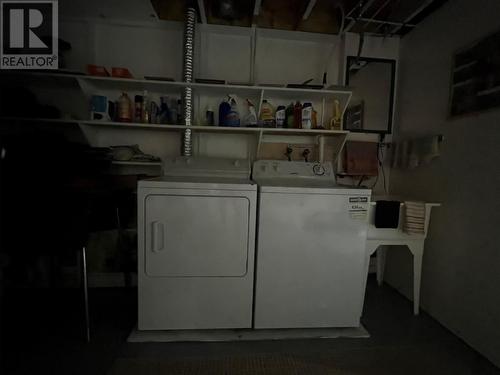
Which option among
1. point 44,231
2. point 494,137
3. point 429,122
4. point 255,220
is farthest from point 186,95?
point 494,137

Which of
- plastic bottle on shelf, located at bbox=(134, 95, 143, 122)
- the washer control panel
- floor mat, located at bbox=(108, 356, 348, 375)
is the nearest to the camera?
floor mat, located at bbox=(108, 356, 348, 375)

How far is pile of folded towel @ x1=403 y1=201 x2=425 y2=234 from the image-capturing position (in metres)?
1.78

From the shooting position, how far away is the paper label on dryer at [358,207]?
5.05ft

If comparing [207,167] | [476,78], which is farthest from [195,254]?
[476,78]

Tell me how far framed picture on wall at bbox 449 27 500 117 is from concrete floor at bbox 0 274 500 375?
1465 millimetres

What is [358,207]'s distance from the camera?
60.9 inches

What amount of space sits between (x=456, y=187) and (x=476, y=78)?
27.0 inches

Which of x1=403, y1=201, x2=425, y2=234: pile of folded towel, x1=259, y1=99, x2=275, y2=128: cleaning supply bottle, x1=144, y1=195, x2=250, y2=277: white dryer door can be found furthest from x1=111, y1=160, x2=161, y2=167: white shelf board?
x1=403, y1=201, x2=425, y2=234: pile of folded towel

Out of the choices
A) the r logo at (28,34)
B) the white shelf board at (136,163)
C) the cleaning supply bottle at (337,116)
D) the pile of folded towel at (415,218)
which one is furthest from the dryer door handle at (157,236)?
the pile of folded towel at (415,218)

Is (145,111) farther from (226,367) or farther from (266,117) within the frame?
(226,367)

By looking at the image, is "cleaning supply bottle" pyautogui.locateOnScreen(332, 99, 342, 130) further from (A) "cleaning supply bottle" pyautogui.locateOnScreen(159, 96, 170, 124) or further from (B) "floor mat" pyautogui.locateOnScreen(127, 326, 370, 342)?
(B) "floor mat" pyautogui.locateOnScreen(127, 326, 370, 342)

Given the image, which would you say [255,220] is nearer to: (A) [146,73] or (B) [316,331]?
(B) [316,331]

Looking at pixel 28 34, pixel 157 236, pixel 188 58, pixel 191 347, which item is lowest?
pixel 191 347

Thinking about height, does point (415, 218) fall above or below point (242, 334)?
above
